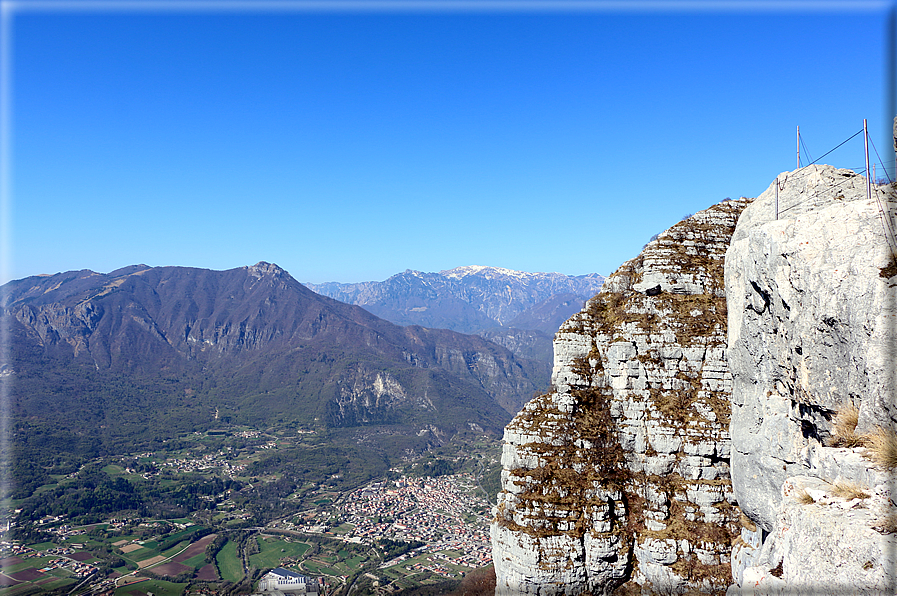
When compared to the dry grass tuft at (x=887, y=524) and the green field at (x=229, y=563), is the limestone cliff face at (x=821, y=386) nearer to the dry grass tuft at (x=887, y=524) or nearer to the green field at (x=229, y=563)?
the dry grass tuft at (x=887, y=524)

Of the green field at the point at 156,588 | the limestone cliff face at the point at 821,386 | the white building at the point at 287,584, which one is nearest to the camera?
the limestone cliff face at the point at 821,386

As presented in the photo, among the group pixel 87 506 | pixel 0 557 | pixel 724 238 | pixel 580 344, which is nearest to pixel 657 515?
Answer: pixel 580 344

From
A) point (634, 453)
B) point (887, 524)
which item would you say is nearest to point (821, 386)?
point (887, 524)

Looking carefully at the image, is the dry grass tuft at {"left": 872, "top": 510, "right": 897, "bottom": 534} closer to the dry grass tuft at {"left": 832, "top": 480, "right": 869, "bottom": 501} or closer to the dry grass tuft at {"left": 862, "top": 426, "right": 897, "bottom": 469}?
the dry grass tuft at {"left": 832, "top": 480, "right": 869, "bottom": 501}

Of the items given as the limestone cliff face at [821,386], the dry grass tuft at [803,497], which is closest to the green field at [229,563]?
the limestone cliff face at [821,386]

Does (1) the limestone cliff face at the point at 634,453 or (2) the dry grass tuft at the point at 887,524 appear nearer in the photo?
(2) the dry grass tuft at the point at 887,524

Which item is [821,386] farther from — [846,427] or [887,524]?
[887,524]

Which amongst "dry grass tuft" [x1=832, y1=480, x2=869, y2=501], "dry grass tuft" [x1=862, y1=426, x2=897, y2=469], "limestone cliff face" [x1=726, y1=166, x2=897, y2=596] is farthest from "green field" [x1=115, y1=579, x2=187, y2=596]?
"dry grass tuft" [x1=862, y1=426, x2=897, y2=469]
